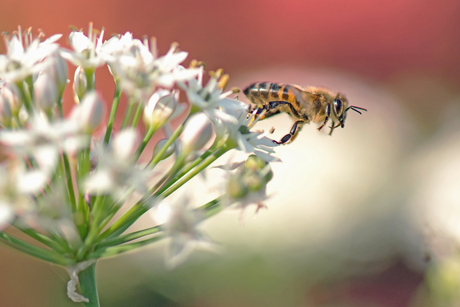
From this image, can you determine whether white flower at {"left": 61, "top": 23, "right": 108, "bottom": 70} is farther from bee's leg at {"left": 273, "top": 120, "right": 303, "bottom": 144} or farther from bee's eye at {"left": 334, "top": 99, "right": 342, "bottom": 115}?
bee's eye at {"left": 334, "top": 99, "right": 342, "bottom": 115}

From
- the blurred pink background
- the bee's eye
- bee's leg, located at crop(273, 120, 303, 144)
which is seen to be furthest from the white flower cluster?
the blurred pink background

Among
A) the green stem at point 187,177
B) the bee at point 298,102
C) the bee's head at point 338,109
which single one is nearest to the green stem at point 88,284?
the green stem at point 187,177

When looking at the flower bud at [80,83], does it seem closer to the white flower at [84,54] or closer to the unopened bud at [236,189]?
the white flower at [84,54]

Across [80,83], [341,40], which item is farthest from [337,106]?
[341,40]

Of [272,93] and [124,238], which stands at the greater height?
[272,93]

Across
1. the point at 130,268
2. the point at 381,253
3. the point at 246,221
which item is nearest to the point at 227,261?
the point at 246,221

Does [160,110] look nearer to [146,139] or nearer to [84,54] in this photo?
[146,139]
